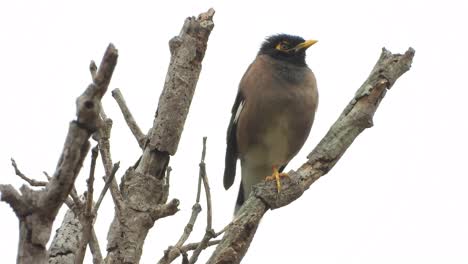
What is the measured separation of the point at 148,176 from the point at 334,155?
1371 millimetres

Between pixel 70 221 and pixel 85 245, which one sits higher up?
pixel 70 221

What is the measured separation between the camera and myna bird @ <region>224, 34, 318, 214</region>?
6.25 metres

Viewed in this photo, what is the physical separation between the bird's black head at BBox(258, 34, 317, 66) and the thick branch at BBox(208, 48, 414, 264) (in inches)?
78.7

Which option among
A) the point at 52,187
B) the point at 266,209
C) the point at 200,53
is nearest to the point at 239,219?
the point at 266,209

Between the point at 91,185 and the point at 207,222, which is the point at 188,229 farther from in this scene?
the point at 91,185

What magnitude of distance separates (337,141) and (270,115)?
1663 millimetres

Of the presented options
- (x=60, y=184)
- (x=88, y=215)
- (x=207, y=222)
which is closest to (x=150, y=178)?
(x=207, y=222)

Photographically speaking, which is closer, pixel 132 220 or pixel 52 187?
pixel 52 187

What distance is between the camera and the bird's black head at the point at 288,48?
6.83m

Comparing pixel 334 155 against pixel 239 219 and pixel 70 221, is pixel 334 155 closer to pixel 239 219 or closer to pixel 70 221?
pixel 239 219

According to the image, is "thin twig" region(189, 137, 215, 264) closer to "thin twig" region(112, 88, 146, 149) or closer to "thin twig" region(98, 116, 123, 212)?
"thin twig" region(98, 116, 123, 212)

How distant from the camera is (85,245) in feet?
9.41

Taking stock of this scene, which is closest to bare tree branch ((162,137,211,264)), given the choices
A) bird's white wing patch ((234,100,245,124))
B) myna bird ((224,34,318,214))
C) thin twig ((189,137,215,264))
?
thin twig ((189,137,215,264))

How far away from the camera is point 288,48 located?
694cm
